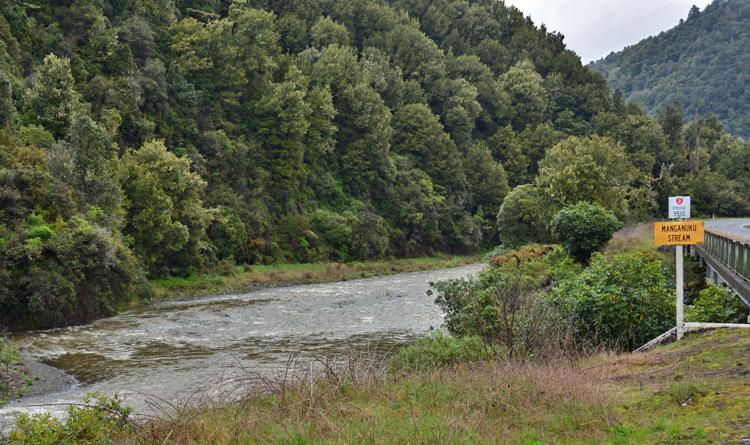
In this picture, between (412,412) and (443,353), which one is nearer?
(412,412)

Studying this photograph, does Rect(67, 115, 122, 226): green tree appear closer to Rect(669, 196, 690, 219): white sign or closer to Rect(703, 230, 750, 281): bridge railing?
Rect(703, 230, 750, 281): bridge railing

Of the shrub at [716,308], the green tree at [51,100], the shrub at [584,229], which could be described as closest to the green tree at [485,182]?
the green tree at [51,100]

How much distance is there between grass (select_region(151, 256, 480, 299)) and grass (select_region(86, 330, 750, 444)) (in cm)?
3629

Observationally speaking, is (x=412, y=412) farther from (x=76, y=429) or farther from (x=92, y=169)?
(x=92, y=169)

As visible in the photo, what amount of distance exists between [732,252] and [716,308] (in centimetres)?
324

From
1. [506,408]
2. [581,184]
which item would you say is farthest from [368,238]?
[506,408]

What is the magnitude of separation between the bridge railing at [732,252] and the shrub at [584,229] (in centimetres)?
899

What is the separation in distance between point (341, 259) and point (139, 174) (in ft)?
96.9

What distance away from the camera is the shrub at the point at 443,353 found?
15352mm

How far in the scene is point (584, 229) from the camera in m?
31.7

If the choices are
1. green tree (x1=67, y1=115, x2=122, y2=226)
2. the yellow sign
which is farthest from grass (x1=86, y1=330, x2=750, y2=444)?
green tree (x1=67, y1=115, x2=122, y2=226)

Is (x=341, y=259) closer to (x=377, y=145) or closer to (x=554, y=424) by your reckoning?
(x=377, y=145)

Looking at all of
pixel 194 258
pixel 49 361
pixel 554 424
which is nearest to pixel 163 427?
pixel 554 424

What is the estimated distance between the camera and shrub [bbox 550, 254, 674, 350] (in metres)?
16.6
